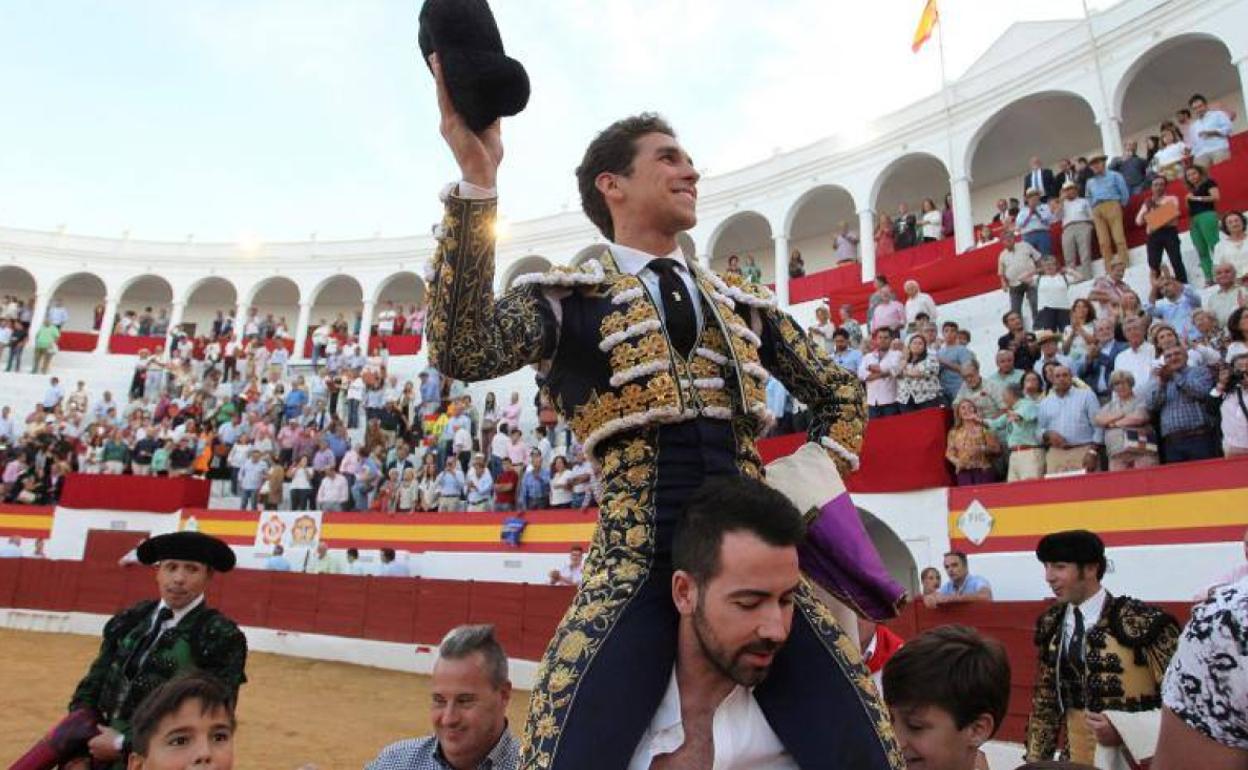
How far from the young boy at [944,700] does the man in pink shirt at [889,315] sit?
8.48 metres

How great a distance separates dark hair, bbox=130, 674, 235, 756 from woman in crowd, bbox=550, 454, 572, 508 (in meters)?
8.81

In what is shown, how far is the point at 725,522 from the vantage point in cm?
123

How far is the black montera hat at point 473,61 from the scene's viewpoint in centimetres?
131

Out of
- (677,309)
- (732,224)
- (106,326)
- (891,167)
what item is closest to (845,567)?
(677,309)

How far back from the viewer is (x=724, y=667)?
1200 mm

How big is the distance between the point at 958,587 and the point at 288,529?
10.5 meters

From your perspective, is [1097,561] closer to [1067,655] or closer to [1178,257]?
[1067,655]

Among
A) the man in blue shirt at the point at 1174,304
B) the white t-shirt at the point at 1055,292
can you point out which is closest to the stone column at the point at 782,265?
the white t-shirt at the point at 1055,292

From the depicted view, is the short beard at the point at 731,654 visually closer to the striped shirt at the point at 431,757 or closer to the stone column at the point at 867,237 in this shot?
the striped shirt at the point at 431,757

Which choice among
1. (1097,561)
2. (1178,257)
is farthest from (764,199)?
(1097,561)

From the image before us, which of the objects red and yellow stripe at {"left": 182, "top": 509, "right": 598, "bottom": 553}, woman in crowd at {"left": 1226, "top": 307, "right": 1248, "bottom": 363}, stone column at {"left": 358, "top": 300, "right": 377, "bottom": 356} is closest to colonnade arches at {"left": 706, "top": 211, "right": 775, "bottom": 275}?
stone column at {"left": 358, "top": 300, "right": 377, "bottom": 356}

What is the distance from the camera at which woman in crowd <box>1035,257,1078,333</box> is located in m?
9.03

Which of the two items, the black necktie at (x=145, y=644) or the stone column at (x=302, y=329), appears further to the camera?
the stone column at (x=302, y=329)

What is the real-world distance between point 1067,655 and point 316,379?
15.8 m
